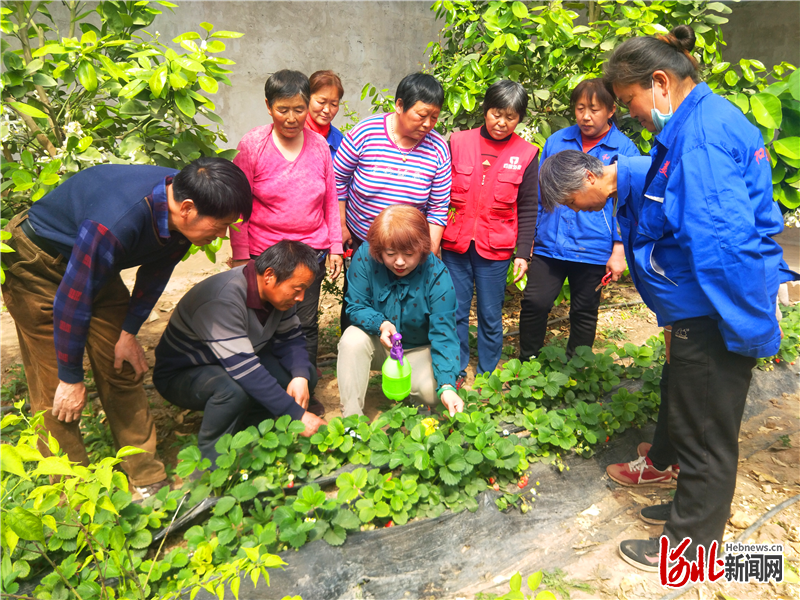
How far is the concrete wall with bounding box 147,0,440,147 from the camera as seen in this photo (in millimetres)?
5703

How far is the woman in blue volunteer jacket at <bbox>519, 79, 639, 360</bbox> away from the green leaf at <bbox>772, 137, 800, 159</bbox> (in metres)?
0.68

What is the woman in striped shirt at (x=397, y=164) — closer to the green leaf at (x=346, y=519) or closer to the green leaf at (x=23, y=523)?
the green leaf at (x=346, y=519)

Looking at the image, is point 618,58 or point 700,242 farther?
point 618,58

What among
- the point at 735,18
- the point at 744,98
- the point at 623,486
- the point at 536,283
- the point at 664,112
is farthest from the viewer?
the point at 735,18

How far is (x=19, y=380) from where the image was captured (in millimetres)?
3693

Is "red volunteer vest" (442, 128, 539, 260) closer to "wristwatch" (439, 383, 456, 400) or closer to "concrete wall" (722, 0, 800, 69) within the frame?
"wristwatch" (439, 383, 456, 400)

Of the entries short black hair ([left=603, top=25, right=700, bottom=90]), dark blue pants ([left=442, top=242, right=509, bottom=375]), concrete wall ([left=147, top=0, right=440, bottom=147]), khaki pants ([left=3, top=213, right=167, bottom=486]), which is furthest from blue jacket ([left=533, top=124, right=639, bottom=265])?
concrete wall ([left=147, top=0, right=440, bottom=147])

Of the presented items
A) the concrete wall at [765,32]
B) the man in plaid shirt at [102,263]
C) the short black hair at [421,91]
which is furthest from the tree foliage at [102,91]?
the concrete wall at [765,32]

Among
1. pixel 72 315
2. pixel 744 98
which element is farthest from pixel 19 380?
pixel 744 98

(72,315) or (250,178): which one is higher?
(250,178)

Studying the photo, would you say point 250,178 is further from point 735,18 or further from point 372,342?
point 735,18

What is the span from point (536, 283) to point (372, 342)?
1.11 metres

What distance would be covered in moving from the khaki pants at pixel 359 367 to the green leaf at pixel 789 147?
2113 millimetres

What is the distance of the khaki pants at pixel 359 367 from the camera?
9.09 ft
